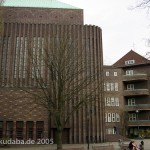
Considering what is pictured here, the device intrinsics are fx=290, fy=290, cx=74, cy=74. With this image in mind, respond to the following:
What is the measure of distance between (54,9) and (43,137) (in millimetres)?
23280

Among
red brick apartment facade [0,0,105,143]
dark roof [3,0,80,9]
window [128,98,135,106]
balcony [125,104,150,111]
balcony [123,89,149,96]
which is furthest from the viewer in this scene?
window [128,98,135,106]

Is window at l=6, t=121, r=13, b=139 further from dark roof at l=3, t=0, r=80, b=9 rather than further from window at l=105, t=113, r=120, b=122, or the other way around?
window at l=105, t=113, r=120, b=122

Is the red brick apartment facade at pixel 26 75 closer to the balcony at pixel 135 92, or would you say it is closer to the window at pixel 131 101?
the balcony at pixel 135 92

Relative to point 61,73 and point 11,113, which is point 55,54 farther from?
point 11,113

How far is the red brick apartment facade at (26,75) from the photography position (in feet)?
121

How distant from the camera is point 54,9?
165 feet

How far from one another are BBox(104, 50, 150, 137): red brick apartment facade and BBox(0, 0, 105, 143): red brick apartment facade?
13.6 meters

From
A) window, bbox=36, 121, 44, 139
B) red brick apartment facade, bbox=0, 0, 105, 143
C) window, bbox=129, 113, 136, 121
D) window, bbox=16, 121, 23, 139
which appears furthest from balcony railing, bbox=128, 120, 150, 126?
window, bbox=16, 121, 23, 139

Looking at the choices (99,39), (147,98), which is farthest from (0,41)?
(147,98)

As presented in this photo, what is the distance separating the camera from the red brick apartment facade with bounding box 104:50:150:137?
55625mm

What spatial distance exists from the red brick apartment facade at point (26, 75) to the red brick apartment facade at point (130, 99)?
13643 millimetres

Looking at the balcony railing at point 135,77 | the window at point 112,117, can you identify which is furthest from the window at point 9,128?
the balcony railing at point 135,77

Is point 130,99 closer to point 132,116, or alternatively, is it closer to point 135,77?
point 132,116

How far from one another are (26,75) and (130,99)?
2662cm
